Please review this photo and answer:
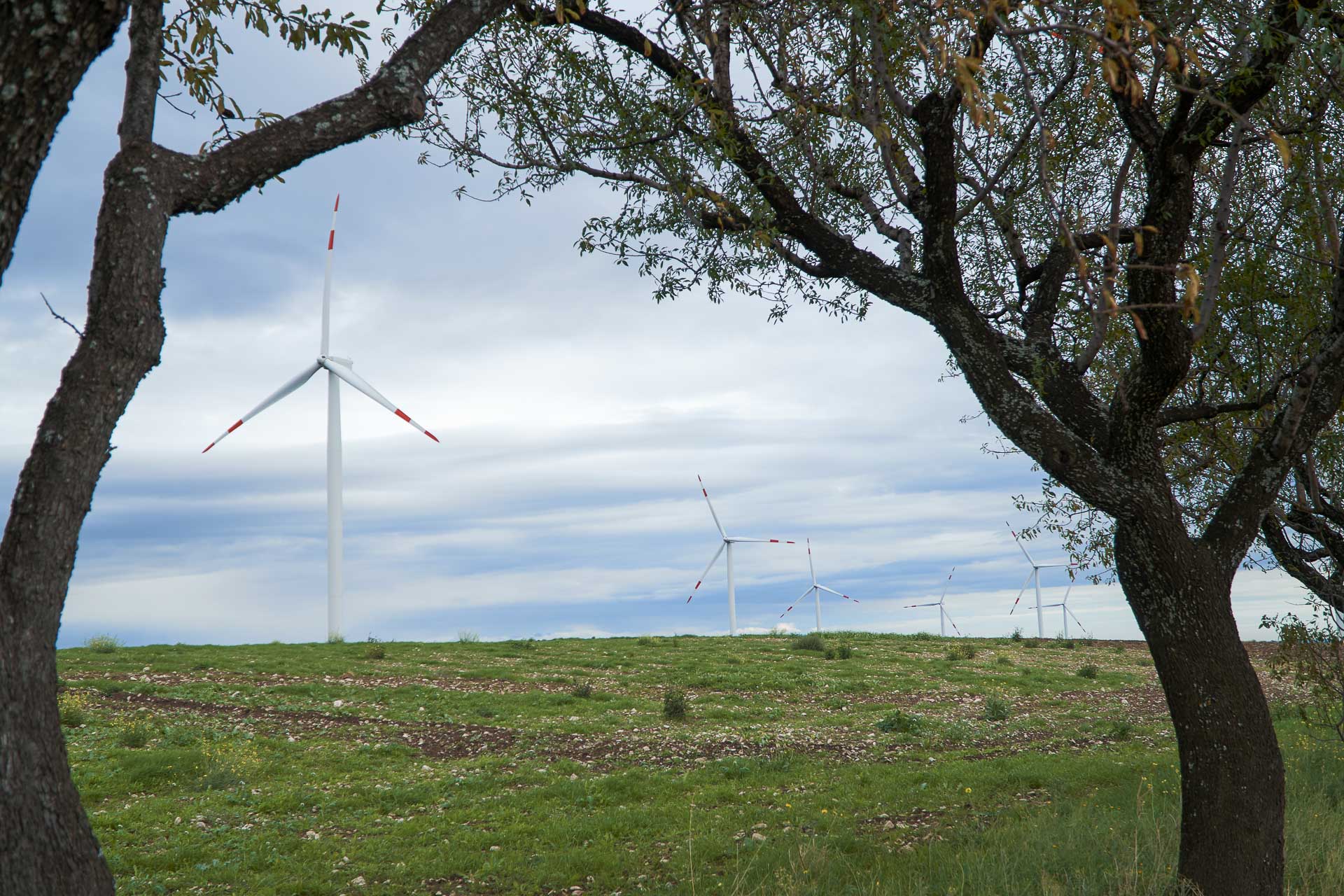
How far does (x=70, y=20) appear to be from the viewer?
4.60 meters

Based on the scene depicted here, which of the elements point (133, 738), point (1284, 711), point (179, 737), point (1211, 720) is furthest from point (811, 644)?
point (1211, 720)

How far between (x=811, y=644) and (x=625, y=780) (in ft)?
81.0

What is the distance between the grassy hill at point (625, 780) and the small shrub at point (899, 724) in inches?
2.6

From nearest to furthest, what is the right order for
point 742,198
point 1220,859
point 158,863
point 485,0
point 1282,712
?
1. point 485,0
2. point 1220,859
3. point 158,863
4. point 742,198
5. point 1282,712

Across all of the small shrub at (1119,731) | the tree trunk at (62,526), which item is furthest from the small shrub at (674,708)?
the tree trunk at (62,526)

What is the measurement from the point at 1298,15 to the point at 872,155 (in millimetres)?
6330

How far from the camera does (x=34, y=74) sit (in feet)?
14.9

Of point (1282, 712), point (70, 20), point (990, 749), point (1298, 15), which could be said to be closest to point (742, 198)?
point (1298, 15)

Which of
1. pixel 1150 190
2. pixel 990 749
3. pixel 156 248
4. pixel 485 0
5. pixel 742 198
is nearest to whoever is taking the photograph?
pixel 156 248

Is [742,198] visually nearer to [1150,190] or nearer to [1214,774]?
[1150,190]

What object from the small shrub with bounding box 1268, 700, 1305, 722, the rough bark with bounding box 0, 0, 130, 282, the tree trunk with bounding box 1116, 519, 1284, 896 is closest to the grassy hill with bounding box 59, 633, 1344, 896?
the small shrub with bounding box 1268, 700, 1305, 722

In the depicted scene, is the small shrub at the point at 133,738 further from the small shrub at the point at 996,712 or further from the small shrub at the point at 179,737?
the small shrub at the point at 996,712

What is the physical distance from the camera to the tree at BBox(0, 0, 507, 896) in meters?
4.68

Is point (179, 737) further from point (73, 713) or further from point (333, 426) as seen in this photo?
point (333, 426)
